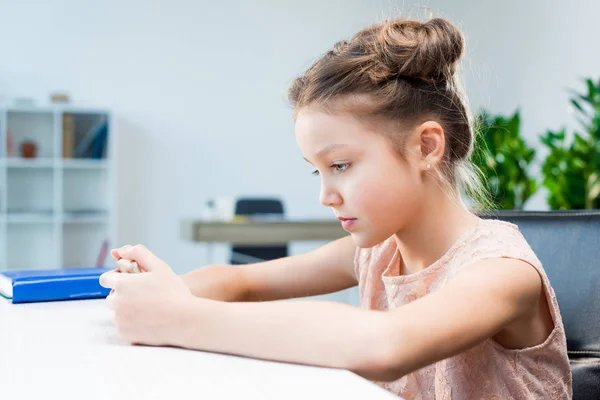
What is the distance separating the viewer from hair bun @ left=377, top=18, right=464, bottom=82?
919 mm

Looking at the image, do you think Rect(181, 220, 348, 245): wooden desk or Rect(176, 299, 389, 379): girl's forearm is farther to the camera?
Rect(181, 220, 348, 245): wooden desk

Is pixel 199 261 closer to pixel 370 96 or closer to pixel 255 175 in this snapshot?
pixel 255 175

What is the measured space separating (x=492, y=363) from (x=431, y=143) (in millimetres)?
307

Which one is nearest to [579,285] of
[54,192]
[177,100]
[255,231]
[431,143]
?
[431,143]

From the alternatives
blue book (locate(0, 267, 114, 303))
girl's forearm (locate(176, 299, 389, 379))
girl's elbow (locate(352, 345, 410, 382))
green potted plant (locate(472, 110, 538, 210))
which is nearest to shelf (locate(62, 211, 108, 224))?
green potted plant (locate(472, 110, 538, 210))

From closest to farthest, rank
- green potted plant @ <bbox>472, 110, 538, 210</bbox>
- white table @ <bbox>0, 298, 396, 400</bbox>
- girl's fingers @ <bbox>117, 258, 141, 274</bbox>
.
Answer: white table @ <bbox>0, 298, 396, 400</bbox> → girl's fingers @ <bbox>117, 258, 141, 274</bbox> → green potted plant @ <bbox>472, 110, 538, 210</bbox>

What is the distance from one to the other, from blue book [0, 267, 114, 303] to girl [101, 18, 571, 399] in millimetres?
167

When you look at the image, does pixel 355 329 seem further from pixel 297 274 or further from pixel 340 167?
pixel 297 274

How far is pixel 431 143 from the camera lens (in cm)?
95

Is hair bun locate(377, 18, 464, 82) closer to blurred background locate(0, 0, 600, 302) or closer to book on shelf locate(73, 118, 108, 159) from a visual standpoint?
blurred background locate(0, 0, 600, 302)

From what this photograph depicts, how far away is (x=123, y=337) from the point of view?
70 centimetres

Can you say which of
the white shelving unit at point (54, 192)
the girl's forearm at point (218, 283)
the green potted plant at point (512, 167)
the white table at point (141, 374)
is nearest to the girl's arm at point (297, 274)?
the girl's forearm at point (218, 283)

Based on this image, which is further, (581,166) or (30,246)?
(30,246)

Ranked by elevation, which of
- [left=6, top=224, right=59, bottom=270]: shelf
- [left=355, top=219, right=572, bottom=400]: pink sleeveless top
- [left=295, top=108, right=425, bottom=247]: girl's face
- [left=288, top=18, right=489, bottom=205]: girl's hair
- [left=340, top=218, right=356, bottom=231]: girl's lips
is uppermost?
[left=288, top=18, right=489, bottom=205]: girl's hair
